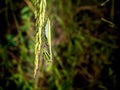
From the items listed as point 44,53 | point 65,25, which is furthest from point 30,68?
point 44,53

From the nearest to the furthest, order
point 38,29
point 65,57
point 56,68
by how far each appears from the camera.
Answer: point 38,29 < point 56,68 < point 65,57

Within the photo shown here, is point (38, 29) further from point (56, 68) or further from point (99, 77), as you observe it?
point (99, 77)

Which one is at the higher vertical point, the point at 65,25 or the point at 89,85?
the point at 65,25

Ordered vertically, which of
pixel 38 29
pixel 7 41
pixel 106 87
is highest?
pixel 38 29

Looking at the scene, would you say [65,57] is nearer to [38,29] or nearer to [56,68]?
[56,68]

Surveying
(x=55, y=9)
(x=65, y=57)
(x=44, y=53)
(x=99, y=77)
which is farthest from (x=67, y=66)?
(x=44, y=53)

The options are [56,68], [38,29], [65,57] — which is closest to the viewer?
[38,29]

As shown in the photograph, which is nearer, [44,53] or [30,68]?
[44,53]
